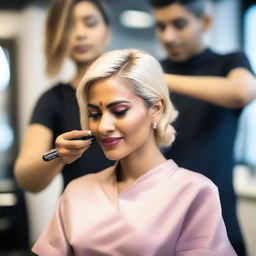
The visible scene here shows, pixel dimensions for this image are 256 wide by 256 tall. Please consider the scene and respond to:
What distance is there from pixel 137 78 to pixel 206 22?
0.72 feet

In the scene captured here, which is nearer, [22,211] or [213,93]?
[213,93]

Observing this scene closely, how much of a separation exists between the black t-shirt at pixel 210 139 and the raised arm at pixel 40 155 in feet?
0.50

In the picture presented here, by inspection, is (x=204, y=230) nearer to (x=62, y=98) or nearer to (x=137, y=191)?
(x=137, y=191)

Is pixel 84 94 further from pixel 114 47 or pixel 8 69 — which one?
pixel 8 69

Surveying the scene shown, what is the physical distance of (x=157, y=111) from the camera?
0.55 m

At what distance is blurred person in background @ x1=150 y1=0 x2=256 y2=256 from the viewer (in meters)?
0.61

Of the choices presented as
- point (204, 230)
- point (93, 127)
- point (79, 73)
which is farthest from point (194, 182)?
point (79, 73)

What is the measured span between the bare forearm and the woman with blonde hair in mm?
75

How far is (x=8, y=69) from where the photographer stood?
74cm

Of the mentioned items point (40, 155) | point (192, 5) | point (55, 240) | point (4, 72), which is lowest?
point (55, 240)

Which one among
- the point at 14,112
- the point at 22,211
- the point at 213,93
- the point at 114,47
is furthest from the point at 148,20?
the point at 22,211

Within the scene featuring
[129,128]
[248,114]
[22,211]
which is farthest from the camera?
[22,211]

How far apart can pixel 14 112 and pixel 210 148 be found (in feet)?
1.37

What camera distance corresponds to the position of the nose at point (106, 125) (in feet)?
1.71
